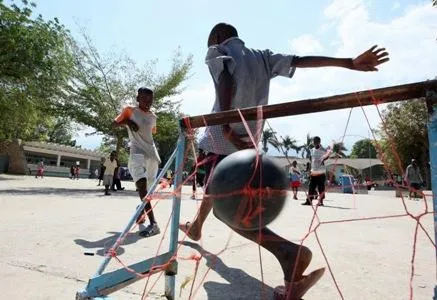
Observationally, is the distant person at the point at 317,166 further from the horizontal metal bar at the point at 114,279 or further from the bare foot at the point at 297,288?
the horizontal metal bar at the point at 114,279

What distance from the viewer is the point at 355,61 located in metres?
2.81

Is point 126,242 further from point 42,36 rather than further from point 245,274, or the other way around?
point 42,36

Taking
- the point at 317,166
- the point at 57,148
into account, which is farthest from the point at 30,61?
the point at 57,148

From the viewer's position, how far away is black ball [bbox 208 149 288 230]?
7.44 ft

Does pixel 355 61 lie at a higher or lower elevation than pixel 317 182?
higher

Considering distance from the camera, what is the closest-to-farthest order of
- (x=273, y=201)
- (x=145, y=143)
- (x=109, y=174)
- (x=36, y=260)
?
(x=273, y=201), (x=36, y=260), (x=145, y=143), (x=109, y=174)

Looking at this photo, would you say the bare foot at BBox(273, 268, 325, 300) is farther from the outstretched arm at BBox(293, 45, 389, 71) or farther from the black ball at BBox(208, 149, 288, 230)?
the outstretched arm at BBox(293, 45, 389, 71)

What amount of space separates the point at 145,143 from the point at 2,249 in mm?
2085

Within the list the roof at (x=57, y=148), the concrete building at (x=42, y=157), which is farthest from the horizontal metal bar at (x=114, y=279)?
the roof at (x=57, y=148)

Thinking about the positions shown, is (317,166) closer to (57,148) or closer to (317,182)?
(317,182)

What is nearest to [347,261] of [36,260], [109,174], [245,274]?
[245,274]

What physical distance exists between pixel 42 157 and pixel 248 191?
178 ft

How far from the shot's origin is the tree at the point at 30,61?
16.3 meters

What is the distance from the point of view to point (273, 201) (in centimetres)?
232
